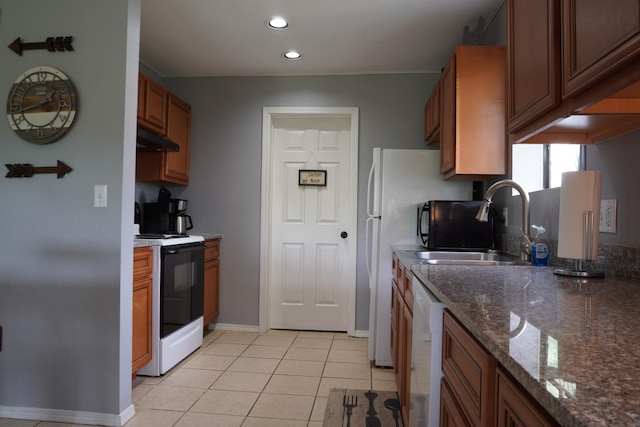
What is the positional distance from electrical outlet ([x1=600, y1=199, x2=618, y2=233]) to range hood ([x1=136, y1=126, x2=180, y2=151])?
2585mm

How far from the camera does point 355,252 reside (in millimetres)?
3754

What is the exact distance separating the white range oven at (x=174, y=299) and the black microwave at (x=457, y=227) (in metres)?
1.71

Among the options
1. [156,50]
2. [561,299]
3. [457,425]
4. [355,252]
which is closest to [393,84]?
[355,252]

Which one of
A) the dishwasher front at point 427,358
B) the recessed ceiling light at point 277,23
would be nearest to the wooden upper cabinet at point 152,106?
the recessed ceiling light at point 277,23

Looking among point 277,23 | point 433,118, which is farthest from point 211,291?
point 433,118

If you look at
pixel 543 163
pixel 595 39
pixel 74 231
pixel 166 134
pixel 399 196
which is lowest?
pixel 74 231

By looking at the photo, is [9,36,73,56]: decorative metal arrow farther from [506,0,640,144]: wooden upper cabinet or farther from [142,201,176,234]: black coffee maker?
[506,0,640,144]: wooden upper cabinet

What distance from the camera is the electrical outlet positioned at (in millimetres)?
1455

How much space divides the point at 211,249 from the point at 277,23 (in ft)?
6.34

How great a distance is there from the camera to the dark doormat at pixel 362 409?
212 centimetres

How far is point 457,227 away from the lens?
2.55 m

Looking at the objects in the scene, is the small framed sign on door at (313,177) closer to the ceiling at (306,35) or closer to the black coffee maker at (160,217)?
the ceiling at (306,35)

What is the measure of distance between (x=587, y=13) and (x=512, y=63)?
1.85 ft

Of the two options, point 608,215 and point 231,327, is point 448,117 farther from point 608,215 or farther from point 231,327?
point 231,327
